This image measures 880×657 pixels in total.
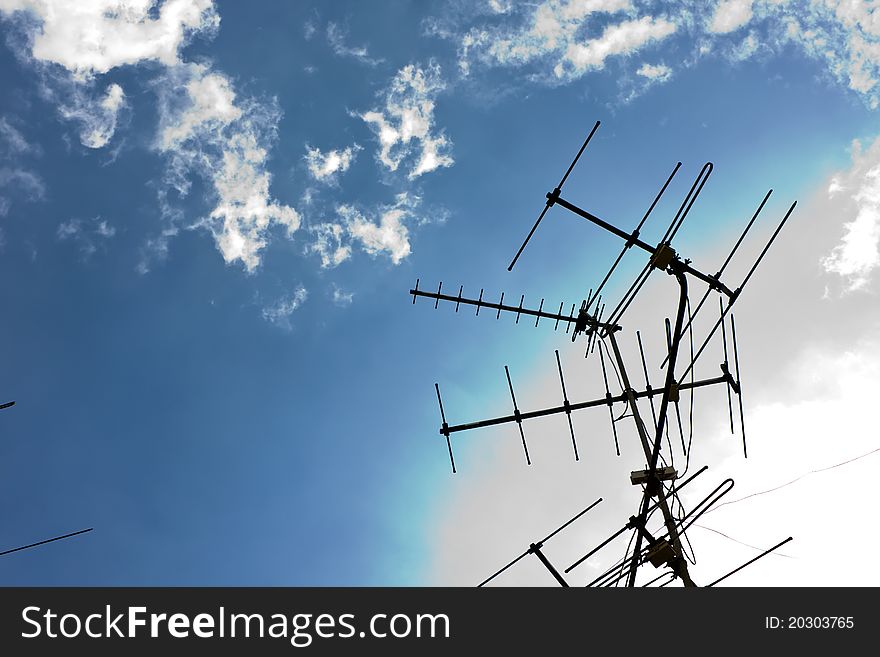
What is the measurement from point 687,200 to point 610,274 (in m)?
1.40

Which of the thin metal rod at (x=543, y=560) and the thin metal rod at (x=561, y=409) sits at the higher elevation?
the thin metal rod at (x=561, y=409)

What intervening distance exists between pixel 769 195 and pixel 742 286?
1.21 metres

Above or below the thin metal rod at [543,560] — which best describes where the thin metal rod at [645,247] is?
above

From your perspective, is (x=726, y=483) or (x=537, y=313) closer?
(x=726, y=483)

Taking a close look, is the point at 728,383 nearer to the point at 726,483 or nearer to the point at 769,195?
the point at 726,483

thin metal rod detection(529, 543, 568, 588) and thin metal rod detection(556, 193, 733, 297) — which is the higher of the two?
thin metal rod detection(556, 193, 733, 297)

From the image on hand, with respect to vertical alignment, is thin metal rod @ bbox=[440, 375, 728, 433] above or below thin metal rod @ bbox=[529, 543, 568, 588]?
above

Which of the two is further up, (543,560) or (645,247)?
(645,247)
